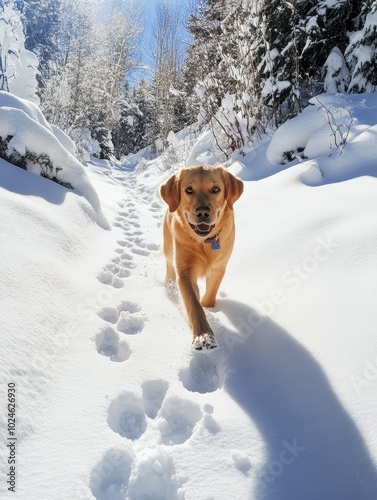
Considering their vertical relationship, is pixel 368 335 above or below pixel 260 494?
above

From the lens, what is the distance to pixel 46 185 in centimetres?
414

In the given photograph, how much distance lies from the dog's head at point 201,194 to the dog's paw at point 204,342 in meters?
0.78

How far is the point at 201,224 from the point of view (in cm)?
241

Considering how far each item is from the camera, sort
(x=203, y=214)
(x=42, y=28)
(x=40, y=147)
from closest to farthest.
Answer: (x=203, y=214)
(x=40, y=147)
(x=42, y=28)

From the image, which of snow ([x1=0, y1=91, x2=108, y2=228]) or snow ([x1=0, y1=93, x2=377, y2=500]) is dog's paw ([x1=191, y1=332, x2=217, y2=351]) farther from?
snow ([x1=0, y1=91, x2=108, y2=228])

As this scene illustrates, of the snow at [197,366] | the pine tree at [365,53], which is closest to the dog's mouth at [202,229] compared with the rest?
the snow at [197,366]

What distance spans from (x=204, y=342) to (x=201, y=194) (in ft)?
3.64

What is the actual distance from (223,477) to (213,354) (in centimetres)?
82

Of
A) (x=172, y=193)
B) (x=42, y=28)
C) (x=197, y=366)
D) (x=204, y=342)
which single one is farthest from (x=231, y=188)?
(x=42, y=28)

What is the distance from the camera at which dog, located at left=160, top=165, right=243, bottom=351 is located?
2416 mm

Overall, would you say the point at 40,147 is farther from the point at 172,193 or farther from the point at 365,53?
the point at 365,53

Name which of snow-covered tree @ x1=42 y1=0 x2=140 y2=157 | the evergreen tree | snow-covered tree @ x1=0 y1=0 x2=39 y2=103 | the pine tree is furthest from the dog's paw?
the evergreen tree

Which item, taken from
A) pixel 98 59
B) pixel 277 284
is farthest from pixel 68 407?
pixel 98 59

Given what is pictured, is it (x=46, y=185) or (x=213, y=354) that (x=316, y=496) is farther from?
(x=46, y=185)
